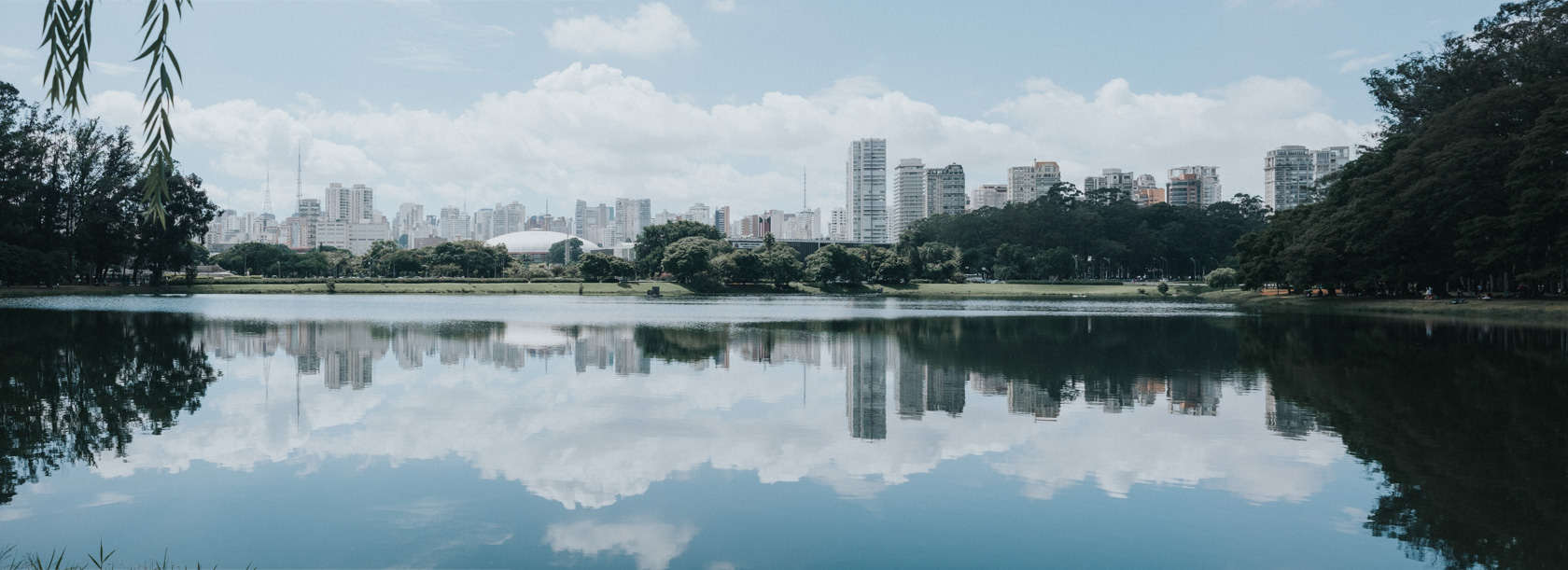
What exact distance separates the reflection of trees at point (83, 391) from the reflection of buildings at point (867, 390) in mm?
8954

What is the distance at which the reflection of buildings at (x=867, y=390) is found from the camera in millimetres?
12961

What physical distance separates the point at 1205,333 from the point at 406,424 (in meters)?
28.5

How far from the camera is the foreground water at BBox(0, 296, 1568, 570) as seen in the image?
7.50 meters

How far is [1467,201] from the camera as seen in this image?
4559 centimetres

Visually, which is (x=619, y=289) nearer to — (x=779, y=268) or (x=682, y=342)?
(x=779, y=268)

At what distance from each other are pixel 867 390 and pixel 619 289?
74854mm

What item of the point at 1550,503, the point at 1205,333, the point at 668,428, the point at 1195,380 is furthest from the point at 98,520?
the point at 1205,333

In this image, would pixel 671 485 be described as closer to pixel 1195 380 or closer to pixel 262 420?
pixel 262 420

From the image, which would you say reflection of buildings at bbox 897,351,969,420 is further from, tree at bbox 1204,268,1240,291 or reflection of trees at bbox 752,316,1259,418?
tree at bbox 1204,268,1240,291

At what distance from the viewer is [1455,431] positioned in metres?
12.3

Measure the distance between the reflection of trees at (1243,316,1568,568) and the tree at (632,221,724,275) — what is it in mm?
85965

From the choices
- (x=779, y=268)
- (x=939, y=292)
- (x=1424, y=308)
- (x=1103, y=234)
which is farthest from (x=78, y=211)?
(x=1103, y=234)

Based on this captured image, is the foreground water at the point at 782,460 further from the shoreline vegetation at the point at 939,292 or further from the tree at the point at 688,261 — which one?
Answer: the tree at the point at 688,261

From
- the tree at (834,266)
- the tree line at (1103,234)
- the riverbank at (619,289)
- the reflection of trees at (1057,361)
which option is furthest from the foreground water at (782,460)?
the tree line at (1103,234)
